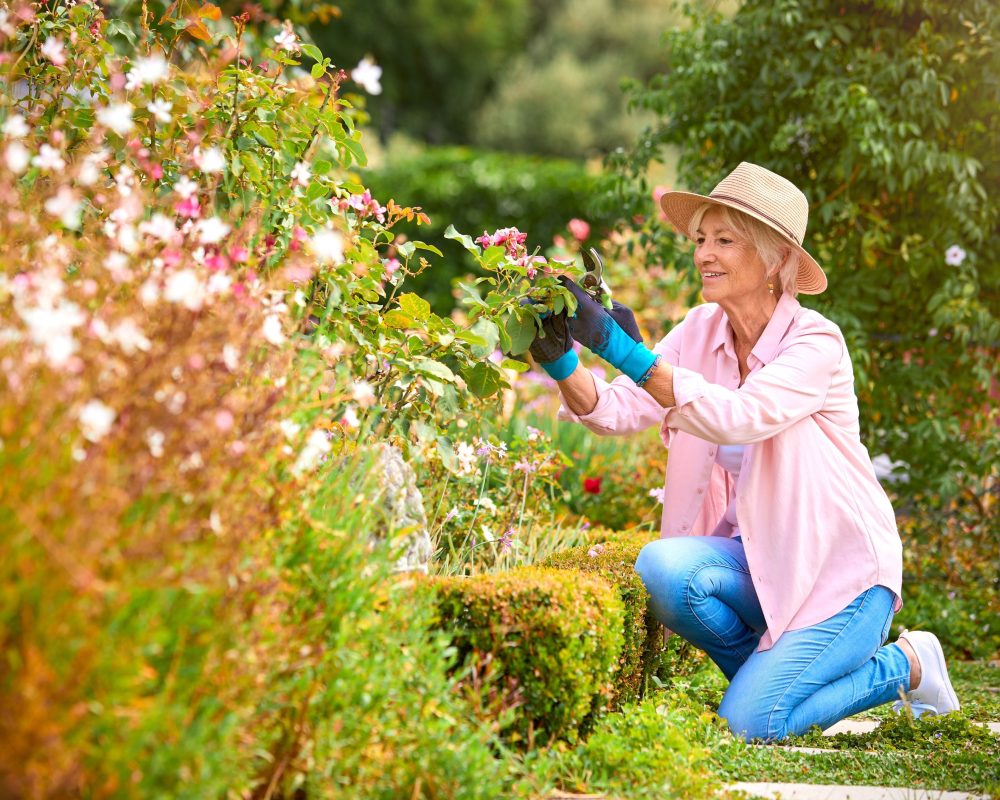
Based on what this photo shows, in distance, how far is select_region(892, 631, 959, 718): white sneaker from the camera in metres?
3.16

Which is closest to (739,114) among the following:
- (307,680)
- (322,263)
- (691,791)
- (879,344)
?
(879,344)

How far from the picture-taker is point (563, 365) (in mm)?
3002

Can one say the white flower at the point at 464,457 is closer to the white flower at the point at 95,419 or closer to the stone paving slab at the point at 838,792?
the stone paving slab at the point at 838,792

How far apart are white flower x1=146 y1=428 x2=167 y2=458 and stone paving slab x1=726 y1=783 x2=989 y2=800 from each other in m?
1.43

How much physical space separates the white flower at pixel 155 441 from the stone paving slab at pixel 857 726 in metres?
2.26

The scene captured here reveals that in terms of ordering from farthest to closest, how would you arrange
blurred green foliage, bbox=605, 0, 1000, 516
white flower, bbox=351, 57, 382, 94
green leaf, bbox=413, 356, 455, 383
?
blurred green foliage, bbox=605, 0, 1000, 516, green leaf, bbox=413, 356, 455, 383, white flower, bbox=351, 57, 382, 94

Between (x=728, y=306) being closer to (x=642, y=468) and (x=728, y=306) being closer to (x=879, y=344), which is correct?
(x=642, y=468)

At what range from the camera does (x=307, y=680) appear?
1879 mm

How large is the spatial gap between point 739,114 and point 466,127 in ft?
70.8

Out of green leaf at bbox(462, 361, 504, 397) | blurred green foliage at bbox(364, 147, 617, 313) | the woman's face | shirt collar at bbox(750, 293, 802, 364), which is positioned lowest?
green leaf at bbox(462, 361, 504, 397)

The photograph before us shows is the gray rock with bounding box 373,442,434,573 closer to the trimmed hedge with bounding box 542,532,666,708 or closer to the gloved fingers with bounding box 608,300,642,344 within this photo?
the trimmed hedge with bounding box 542,532,666,708

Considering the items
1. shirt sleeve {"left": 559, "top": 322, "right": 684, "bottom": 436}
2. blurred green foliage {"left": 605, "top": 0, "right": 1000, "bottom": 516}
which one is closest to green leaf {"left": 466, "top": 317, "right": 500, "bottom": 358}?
shirt sleeve {"left": 559, "top": 322, "right": 684, "bottom": 436}

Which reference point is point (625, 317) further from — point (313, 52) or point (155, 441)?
point (155, 441)

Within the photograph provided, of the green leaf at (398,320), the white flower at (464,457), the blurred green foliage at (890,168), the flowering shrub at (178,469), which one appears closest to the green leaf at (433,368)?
the flowering shrub at (178,469)
